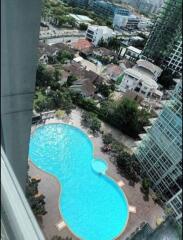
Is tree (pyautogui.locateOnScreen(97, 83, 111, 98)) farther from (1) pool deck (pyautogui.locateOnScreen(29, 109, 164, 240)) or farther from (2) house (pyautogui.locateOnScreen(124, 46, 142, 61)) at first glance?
(2) house (pyautogui.locateOnScreen(124, 46, 142, 61))

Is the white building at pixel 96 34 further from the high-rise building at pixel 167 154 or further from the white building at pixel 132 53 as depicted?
the high-rise building at pixel 167 154

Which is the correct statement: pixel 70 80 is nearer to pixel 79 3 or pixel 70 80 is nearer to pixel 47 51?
pixel 47 51

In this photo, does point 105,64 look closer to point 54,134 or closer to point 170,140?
point 54,134

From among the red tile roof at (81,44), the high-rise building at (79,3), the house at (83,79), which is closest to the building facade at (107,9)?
the high-rise building at (79,3)

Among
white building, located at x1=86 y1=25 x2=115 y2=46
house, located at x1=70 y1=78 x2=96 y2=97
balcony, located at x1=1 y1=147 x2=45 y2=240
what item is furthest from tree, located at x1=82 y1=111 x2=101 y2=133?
white building, located at x1=86 y1=25 x2=115 y2=46

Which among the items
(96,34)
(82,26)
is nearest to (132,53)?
(96,34)

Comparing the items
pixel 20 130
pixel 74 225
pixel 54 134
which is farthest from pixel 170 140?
pixel 20 130
